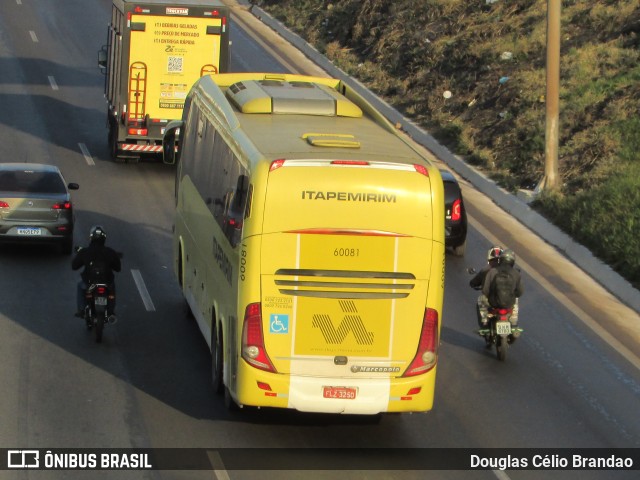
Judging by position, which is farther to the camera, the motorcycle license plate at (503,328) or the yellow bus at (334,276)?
the motorcycle license plate at (503,328)

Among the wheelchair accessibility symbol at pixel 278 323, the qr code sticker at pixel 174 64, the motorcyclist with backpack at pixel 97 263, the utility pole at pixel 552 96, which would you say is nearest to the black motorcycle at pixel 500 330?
the wheelchair accessibility symbol at pixel 278 323

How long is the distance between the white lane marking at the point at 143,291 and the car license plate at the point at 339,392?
22.1 ft

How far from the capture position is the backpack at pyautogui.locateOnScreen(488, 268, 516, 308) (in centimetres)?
1881

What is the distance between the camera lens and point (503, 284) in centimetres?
1881

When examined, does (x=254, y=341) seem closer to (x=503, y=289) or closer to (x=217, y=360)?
(x=217, y=360)

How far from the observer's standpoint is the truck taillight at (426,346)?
15094mm

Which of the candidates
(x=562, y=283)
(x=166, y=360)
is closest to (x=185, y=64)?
(x=562, y=283)

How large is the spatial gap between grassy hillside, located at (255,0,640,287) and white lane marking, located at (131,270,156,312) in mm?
8316

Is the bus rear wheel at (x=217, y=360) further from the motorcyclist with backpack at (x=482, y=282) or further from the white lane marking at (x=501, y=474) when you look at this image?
the motorcyclist with backpack at (x=482, y=282)

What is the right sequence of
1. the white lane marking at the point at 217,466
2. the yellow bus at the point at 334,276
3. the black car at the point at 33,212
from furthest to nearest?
the black car at the point at 33,212 → the yellow bus at the point at 334,276 → the white lane marking at the point at 217,466

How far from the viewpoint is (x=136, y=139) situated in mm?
31688

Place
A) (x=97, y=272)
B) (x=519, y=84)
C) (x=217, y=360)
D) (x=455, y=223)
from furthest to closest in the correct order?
(x=519, y=84) → (x=455, y=223) → (x=97, y=272) → (x=217, y=360)

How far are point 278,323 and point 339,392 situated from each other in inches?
39.8

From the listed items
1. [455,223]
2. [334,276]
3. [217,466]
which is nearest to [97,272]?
[217,466]
